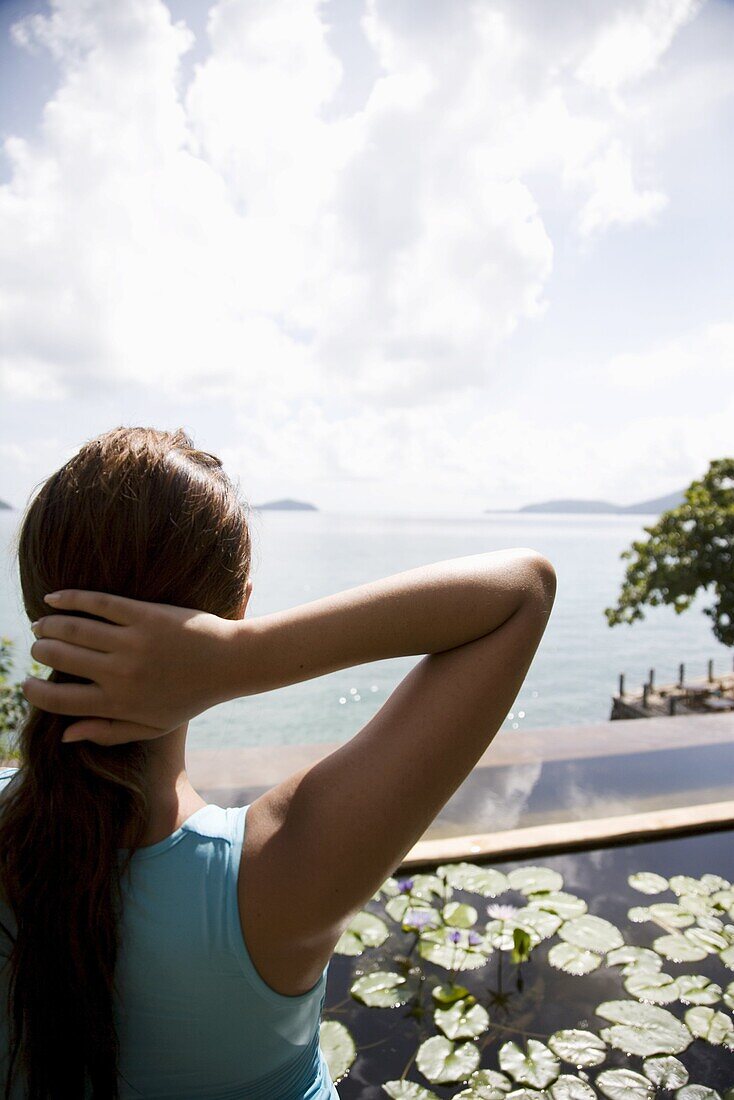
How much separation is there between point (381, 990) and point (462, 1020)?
0.19 metres

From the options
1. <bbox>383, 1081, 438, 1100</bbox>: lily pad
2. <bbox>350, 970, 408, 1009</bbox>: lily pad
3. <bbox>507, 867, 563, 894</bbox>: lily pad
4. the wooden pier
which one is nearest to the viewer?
<bbox>383, 1081, 438, 1100</bbox>: lily pad

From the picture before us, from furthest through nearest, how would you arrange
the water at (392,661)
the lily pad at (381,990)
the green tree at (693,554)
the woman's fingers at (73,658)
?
the water at (392,661)
the green tree at (693,554)
the lily pad at (381,990)
the woman's fingers at (73,658)

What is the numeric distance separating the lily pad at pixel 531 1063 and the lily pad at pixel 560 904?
408 mm

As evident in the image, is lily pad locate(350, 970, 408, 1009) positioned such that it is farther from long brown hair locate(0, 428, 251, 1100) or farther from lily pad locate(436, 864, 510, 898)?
long brown hair locate(0, 428, 251, 1100)

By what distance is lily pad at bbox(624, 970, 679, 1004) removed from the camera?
1.51 m

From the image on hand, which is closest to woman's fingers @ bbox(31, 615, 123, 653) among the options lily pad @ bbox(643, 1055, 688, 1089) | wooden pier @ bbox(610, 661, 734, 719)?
lily pad @ bbox(643, 1055, 688, 1089)

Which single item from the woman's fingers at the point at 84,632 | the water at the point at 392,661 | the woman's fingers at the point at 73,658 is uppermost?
the woman's fingers at the point at 84,632

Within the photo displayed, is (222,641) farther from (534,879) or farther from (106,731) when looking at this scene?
(534,879)

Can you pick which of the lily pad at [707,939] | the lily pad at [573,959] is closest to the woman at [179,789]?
the lily pad at [573,959]

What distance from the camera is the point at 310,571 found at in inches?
2645

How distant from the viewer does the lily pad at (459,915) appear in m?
1.72

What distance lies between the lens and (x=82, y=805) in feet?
2.03

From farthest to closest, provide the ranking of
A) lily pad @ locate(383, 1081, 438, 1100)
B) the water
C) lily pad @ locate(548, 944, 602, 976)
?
1. the water
2. lily pad @ locate(548, 944, 602, 976)
3. lily pad @ locate(383, 1081, 438, 1100)

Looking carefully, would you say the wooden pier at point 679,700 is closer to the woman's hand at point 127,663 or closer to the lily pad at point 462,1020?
the lily pad at point 462,1020
